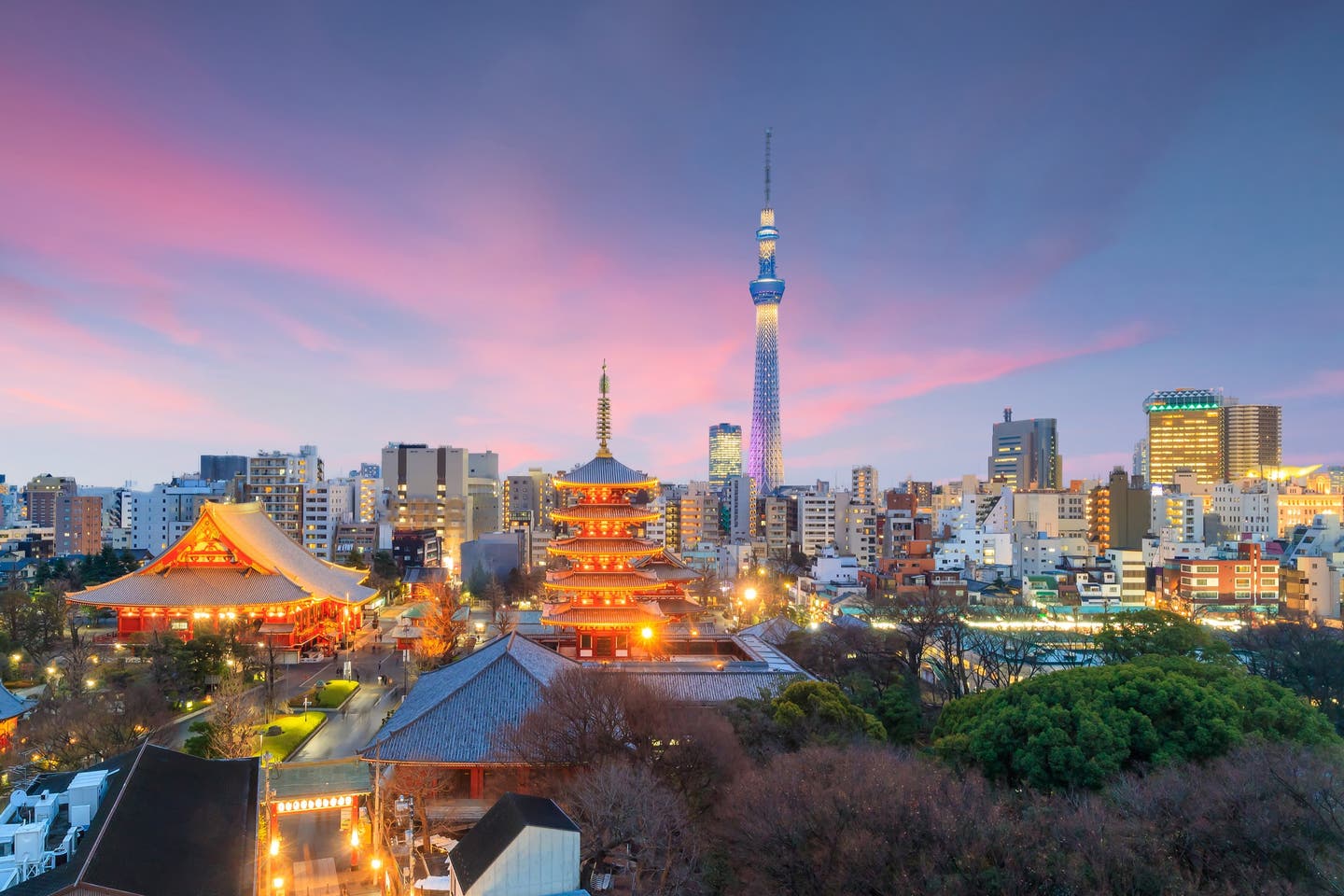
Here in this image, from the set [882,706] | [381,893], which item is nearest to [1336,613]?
[882,706]

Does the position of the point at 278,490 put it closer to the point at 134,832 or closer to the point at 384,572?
the point at 384,572

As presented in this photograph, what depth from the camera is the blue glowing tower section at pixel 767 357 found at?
99188mm

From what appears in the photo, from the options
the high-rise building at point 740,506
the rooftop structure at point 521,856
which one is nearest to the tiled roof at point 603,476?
the rooftop structure at point 521,856

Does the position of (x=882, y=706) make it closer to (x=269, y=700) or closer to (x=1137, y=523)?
(x=269, y=700)

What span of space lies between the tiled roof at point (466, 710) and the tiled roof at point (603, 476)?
356 inches

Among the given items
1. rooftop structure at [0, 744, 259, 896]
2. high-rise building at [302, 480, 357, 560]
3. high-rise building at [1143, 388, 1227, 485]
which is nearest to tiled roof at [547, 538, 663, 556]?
rooftop structure at [0, 744, 259, 896]

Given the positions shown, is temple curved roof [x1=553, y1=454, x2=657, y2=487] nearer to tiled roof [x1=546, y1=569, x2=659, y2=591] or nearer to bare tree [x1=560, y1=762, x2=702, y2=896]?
tiled roof [x1=546, y1=569, x2=659, y2=591]

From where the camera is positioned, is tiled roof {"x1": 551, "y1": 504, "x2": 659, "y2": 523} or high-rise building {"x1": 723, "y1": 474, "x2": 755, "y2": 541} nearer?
tiled roof {"x1": 551, "y1": 504, "x2": 659, "y2": 523}

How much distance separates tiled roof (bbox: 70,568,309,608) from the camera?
118 feet

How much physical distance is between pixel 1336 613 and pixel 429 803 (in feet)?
171

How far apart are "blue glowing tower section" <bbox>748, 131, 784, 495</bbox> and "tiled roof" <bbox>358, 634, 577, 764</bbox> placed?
78608mm

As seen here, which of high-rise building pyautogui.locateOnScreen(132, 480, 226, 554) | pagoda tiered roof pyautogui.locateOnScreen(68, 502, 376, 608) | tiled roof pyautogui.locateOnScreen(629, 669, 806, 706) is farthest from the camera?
high-rise building pyautogui.locateOnScreen(132, 480, 226, 554)

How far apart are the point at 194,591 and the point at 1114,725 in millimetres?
36165

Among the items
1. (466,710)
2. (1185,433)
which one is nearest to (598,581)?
(466,710)
